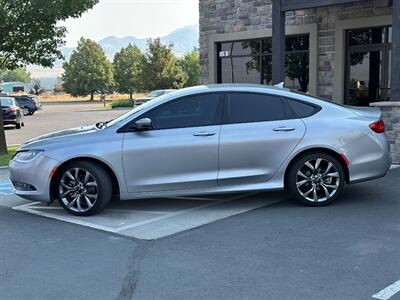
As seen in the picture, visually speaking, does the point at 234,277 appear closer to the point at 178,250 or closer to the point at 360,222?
the point at 178,250

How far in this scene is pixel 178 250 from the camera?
5.15 meters

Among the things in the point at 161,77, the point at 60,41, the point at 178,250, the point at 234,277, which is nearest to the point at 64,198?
the point at 178,250

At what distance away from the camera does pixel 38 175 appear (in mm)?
6512

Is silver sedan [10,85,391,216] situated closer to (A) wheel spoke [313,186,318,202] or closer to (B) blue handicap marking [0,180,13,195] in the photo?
(A) wheel spoke [313,186,318,202]

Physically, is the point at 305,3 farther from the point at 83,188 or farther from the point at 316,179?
the point at 83,188

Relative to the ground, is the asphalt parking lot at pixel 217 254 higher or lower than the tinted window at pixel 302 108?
lower

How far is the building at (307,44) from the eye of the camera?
12406mm

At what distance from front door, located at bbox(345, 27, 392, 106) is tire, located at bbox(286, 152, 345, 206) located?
690 cm

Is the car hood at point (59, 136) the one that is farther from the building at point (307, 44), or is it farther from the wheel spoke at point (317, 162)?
the building at point (307, 44)

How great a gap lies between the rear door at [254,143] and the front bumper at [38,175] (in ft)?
7.21

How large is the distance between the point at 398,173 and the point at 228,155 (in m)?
3.82

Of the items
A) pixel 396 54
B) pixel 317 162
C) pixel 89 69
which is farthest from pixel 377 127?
pixel 89 69

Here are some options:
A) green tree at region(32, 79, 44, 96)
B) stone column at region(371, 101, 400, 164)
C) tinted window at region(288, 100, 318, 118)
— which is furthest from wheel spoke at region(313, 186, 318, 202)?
green tree at region(32, 79, 44, 96)

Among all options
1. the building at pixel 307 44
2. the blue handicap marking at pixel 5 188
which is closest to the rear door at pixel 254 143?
the blue handicap marking at pixel 5 188
